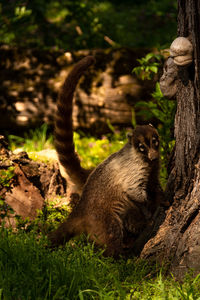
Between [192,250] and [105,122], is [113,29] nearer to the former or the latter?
[105,122]

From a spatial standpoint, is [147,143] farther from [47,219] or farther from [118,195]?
[47,219]

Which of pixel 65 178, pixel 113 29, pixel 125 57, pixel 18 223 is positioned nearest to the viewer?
pixel 18 223

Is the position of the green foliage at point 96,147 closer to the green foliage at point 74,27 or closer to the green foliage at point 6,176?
the green foliage at point 6,176

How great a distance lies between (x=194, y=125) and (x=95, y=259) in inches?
50.3

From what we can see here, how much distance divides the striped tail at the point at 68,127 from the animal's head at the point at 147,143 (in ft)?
2.25

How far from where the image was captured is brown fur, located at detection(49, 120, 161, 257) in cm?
383

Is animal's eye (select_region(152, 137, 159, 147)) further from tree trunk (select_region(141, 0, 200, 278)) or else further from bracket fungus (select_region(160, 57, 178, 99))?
bracket fungus (select_region(160, 57, 178, 99))

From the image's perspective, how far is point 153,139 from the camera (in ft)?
13.0

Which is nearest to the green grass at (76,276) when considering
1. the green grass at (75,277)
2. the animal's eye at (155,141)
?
the green grass at (75,277)

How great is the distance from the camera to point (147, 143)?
395 centimetres

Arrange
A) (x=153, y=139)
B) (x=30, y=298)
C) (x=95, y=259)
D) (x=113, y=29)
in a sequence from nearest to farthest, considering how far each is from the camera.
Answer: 1. (x=30, y=298)
2. (x=95, y=259)
3. (x=153, y=139)
4. (x=113, y=29)

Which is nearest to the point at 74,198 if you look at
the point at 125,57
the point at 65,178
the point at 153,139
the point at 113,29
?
the point at 65,178

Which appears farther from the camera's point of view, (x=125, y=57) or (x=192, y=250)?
(x=125, y=57)

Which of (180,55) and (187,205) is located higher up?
(180,55)
